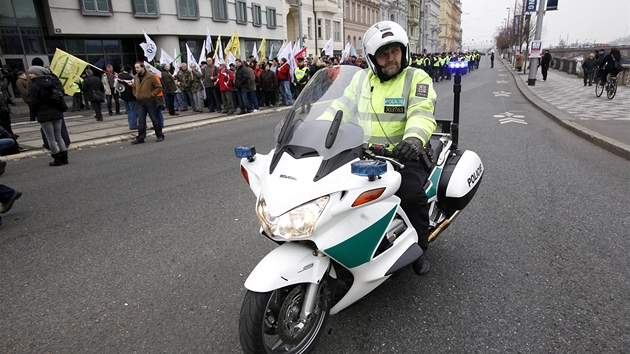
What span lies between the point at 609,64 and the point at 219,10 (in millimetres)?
23874

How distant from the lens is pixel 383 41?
8.86 ft

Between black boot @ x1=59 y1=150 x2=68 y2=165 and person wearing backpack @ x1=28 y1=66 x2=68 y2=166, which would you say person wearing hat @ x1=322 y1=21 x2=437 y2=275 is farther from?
black boot @ x1=59 y1=150 x2=68 y2=165

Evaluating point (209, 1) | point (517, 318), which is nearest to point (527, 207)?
point (517, 318)

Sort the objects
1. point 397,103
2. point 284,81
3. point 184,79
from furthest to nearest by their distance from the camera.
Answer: point 284,81 → point 184,79 → point 397,103

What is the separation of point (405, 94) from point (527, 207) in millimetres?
2772

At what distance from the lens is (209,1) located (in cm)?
2786

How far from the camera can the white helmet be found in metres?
2.71

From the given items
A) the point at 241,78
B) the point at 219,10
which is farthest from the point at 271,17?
the point at 241,78

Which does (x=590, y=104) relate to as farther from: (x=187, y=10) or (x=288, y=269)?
(x=187, y=10)

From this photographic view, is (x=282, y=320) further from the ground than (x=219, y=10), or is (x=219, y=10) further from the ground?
(x=219, y=10)

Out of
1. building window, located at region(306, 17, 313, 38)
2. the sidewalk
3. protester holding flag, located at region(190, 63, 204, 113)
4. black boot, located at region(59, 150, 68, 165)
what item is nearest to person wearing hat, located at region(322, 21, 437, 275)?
the sidewalk

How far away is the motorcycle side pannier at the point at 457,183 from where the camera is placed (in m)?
3.23

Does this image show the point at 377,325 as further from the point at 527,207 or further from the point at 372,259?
the point at 527,207

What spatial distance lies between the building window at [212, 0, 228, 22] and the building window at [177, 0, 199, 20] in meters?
1.58
